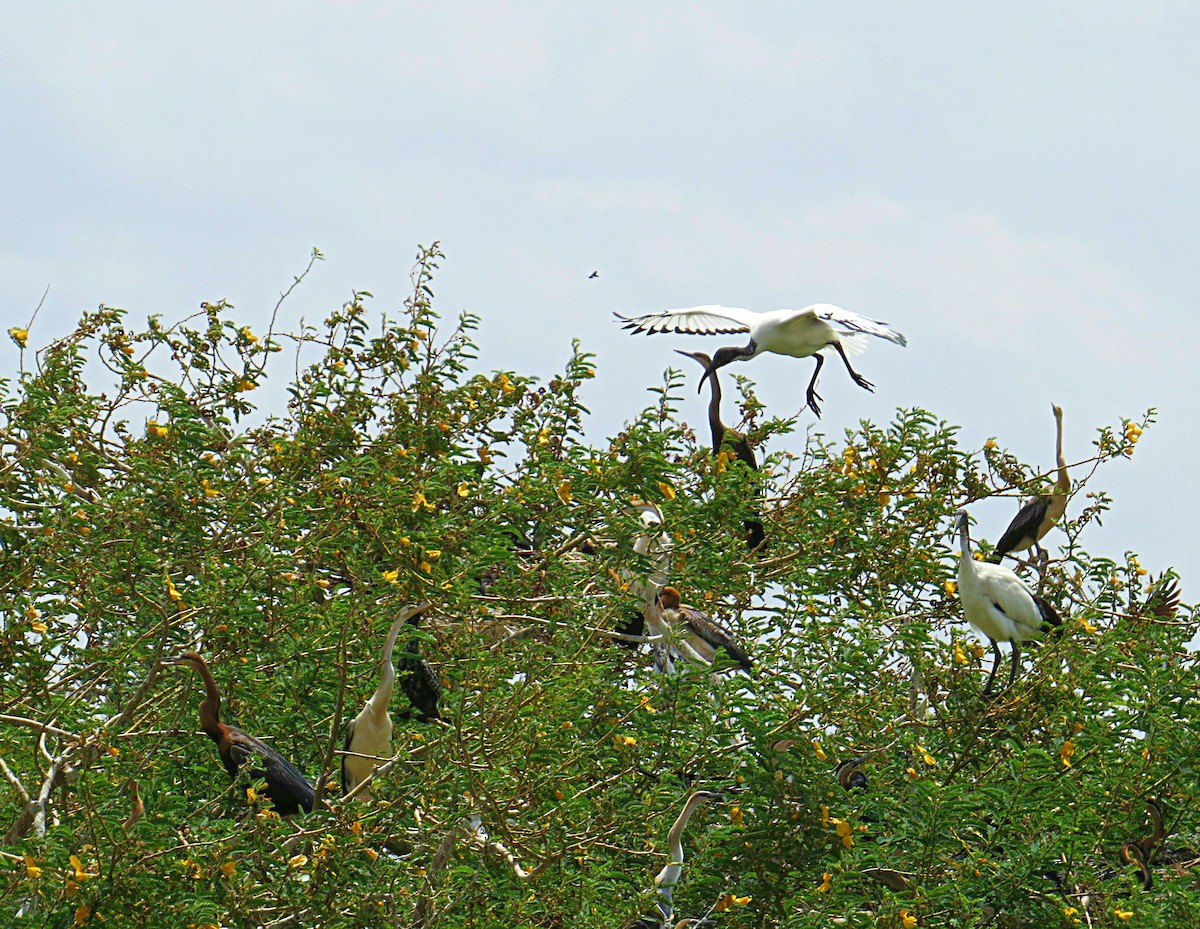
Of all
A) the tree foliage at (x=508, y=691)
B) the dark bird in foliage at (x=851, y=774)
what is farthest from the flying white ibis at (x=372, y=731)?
the dark bird in foliage at (x=851, y=774)

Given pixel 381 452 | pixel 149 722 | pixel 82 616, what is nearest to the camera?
pixel 149 722

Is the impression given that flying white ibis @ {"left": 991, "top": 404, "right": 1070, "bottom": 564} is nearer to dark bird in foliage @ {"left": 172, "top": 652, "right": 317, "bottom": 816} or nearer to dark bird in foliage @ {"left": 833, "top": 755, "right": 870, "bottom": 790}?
dark bird in foliage @ {"left": 833, "top": 755, "right": 870, "bottom": 790}

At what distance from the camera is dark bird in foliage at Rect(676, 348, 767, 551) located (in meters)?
7.12

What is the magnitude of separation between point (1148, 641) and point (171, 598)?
362cm

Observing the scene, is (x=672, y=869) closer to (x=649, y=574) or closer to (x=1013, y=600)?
(x=649, y=574)

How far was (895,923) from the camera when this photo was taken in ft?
14.6

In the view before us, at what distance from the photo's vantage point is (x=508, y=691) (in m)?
5.31

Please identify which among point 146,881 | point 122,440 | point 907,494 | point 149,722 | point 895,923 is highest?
point 907,494

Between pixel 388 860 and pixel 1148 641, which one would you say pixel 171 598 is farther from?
pixel 1148 641

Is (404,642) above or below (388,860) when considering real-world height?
above

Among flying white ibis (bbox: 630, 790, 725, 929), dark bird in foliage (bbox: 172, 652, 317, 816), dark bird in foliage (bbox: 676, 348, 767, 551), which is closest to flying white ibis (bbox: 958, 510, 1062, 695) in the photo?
dark bird in foliage (bbox: 676, 348, 767, 551)

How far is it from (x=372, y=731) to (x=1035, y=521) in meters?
4.09

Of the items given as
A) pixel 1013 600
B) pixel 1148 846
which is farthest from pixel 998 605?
pixel 1148 846

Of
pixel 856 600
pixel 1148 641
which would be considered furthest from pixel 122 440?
pixel 1148 641
